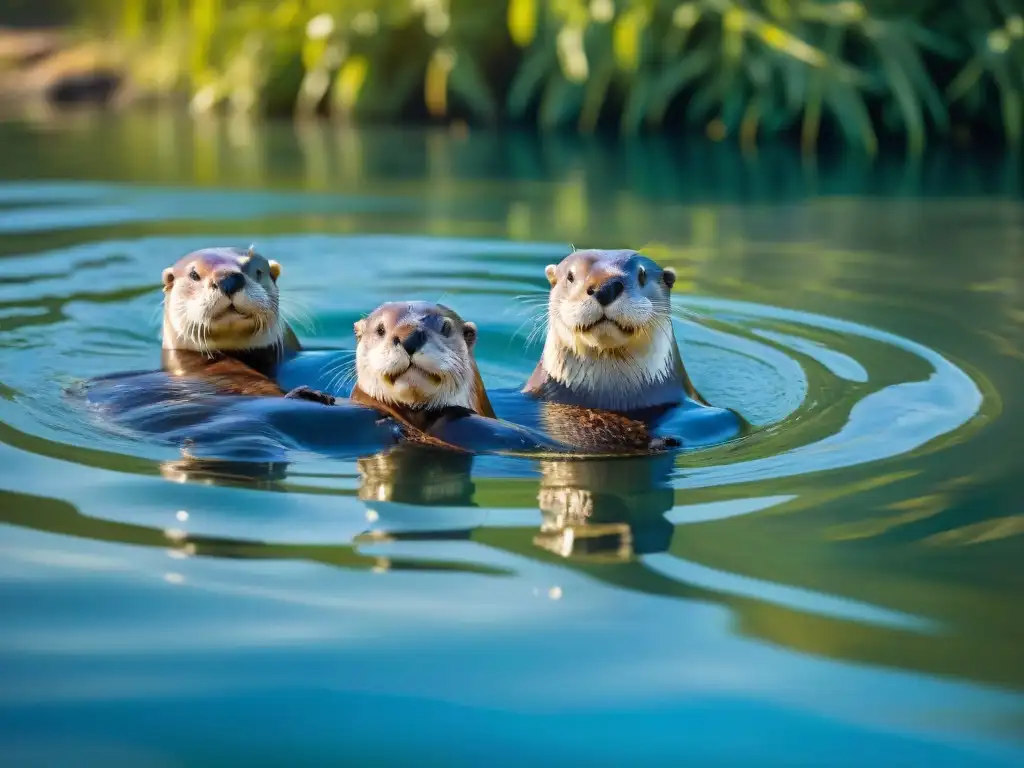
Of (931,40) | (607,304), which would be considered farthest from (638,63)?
(607,304)

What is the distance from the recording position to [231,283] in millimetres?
4512

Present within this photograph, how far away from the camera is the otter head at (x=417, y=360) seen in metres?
3.82

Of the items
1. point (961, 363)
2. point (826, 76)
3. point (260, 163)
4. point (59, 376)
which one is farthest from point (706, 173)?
point (59, 376)

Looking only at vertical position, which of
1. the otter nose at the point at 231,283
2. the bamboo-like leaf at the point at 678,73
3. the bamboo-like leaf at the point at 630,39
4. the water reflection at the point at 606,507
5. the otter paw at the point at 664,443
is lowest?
the water reflection at the point at 606,507

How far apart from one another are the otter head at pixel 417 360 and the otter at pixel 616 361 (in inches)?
11.2

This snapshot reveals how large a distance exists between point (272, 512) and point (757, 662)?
3.91 ft

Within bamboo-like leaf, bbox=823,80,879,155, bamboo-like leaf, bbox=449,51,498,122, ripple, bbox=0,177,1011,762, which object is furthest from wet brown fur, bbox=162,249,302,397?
bamboo-like leaf, bbox=449,51,498,122

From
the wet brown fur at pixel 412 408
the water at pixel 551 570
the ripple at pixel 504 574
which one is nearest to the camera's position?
the water at pixel 551 570

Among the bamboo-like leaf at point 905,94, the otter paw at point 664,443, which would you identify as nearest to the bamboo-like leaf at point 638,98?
the bamboo-like leaf at point 905,94

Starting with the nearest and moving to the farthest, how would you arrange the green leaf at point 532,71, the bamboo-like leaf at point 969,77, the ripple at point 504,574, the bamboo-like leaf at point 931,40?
the ripple at point 504,574 → the bamboo-like leaf at point 969,77 → the bamboo-like leaf at point 931,40 → the green leaf at point 532,71

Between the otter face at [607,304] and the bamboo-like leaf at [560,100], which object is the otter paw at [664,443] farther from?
the bamboo-like leaf at [560,100]

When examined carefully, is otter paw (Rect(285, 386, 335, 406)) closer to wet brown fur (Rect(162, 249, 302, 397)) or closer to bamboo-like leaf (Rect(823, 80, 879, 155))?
wet brown fur (Rect(162, 249, 302, 397))

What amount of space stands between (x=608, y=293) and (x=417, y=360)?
0.66m

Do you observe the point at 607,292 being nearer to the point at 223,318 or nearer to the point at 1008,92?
the point at 223,318
